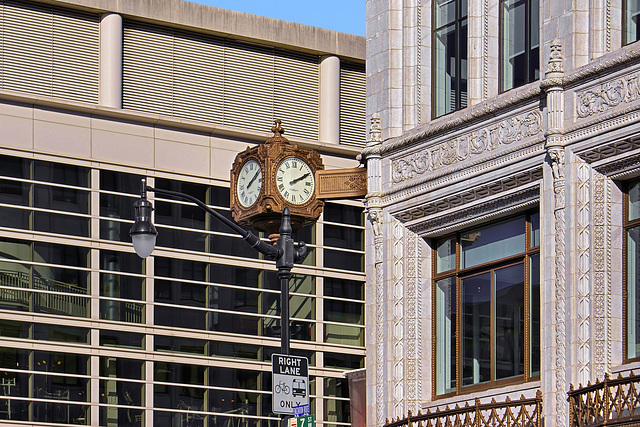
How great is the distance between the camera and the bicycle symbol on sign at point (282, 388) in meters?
23.1

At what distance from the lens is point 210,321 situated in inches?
2589

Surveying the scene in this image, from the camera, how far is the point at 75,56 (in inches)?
2598

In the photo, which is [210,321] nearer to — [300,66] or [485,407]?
[300,66]

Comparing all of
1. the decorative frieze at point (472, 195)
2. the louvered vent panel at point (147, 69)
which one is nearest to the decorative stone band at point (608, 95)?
the decorative frieze at point (472, 195)

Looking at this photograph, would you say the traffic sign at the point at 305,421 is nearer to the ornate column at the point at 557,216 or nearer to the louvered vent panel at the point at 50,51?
the ornate column at the point at 557,216

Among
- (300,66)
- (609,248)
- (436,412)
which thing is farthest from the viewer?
(300,66)

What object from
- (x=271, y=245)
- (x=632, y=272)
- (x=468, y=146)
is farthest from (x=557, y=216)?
(x=271, y=245)

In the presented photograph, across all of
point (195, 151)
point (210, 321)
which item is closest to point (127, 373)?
point (210, 321)

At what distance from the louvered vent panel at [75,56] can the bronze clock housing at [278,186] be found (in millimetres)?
37599

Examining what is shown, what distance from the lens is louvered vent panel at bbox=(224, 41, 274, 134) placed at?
6875cm

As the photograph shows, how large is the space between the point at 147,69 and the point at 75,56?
327 centimetres

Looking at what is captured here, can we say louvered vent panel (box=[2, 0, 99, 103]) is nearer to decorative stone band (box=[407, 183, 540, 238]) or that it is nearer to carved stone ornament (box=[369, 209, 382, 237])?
carved stone ornament (box=[369, 209, 382, 237])

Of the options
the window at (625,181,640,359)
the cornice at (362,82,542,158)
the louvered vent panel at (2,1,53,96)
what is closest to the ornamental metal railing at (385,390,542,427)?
the window at (625,181,640,359)

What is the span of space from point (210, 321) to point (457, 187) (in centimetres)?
4000
